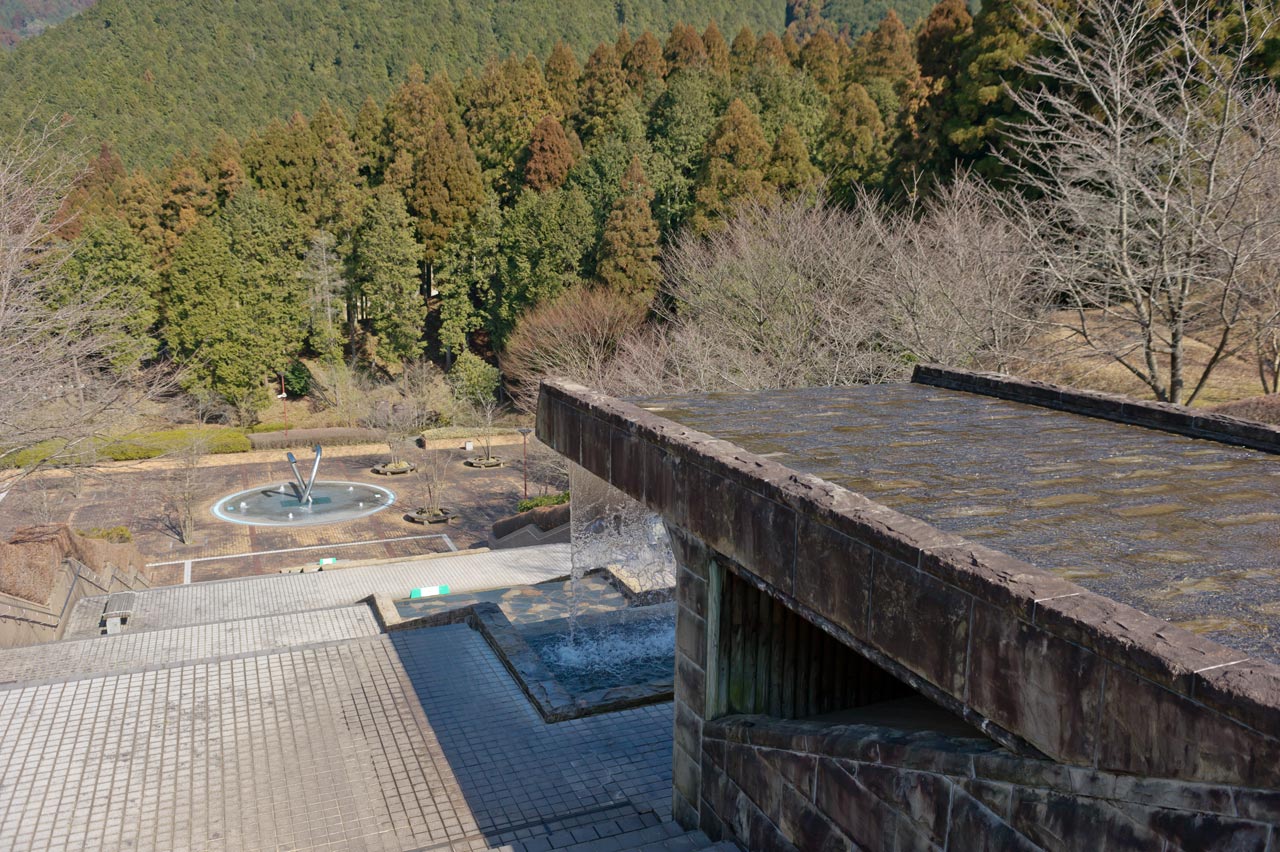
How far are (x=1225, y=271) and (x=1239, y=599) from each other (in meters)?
10.4

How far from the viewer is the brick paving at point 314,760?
23.2 feet

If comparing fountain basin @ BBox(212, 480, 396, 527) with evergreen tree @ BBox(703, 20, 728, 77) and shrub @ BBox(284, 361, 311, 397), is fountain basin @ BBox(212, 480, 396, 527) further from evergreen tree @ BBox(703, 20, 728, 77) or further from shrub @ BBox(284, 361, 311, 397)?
evergreen tree @ BBox(703, 20, 728, 77)

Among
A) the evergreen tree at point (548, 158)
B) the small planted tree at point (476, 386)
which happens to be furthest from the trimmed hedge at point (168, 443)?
the evergreen tree at point (548, 158)

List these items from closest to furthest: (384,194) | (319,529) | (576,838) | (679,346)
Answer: (576,838) < (679,346) < (319,529) < (384,194)

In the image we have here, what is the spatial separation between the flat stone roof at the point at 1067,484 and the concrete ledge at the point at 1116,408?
5.5 inches

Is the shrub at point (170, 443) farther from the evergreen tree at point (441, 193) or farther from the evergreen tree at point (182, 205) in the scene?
the evergreen tree at point (441, 193)

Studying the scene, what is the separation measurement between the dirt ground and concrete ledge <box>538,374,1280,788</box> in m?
16.4

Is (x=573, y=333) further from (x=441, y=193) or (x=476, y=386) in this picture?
(x=441, y=193)

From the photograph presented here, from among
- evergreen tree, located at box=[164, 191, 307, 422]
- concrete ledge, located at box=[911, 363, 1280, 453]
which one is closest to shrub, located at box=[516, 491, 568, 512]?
concrete ledge, located at box=[911, 363, 1280, 453]

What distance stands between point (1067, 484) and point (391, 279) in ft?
122

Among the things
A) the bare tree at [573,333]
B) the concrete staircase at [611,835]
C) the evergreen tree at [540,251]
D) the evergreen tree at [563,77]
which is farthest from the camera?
the evergreen tree at [563,77]

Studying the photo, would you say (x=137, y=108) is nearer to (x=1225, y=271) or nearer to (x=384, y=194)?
(x=384, y=194)

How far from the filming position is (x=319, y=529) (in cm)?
2577

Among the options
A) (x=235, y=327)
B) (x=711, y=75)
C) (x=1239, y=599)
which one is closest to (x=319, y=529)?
→ (x=235, y=327)
